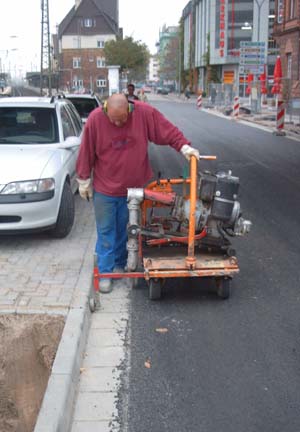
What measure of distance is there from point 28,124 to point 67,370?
200 inches

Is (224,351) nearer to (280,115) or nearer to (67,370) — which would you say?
(67,370)

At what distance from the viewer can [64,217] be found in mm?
7215

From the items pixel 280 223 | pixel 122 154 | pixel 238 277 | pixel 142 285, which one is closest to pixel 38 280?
pixel 142 285

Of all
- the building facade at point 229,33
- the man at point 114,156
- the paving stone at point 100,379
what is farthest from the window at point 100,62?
the paving stone at point 100,379

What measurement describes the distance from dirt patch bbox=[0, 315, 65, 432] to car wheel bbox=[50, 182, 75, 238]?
7.79 ft

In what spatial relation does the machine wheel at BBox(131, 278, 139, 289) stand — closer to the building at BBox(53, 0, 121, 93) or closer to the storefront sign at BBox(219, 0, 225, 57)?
the storefront sign at BBox(219, 0, 225, 57)

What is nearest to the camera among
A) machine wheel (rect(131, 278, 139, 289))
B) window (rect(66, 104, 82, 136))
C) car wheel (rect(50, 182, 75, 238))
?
machine wheel (rect(131, 278, 139, 289))

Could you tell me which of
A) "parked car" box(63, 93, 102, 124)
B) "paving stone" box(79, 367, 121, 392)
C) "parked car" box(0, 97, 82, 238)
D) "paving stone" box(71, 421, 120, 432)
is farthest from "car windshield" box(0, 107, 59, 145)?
"parked car" box(63, 93, 102, 124)

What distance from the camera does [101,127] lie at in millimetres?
5633

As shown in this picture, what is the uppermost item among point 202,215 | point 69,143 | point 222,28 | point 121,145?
point 222,28

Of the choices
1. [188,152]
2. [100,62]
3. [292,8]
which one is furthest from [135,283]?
[100,62]

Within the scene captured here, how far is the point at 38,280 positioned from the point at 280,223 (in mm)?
4033

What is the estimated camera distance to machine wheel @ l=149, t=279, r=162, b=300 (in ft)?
18.0

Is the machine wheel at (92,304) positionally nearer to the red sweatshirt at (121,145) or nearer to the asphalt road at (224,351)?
the asphalt road at (224,351)
